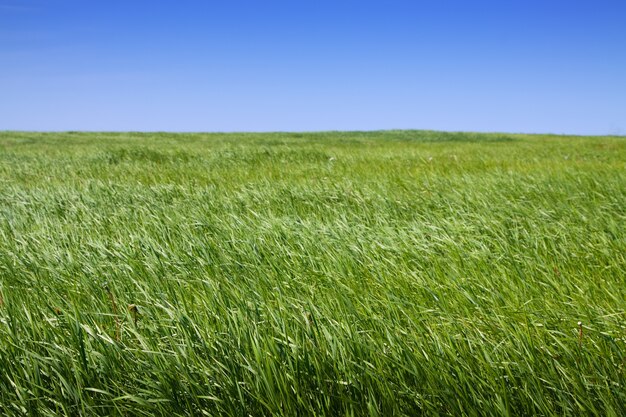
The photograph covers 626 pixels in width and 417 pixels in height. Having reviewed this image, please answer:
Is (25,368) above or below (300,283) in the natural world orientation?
below

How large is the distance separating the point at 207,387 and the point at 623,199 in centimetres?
444

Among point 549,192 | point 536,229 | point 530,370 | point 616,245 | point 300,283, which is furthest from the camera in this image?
point 549,192

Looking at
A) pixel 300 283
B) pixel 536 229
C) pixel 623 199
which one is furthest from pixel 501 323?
pixel 623 199

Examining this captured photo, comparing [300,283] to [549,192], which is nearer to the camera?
[300,283]

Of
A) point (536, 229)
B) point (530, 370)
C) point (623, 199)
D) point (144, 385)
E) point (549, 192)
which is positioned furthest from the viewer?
point (549, 192)

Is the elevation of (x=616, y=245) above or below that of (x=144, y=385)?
above

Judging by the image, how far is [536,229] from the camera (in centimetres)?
337

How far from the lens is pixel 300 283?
2.20m

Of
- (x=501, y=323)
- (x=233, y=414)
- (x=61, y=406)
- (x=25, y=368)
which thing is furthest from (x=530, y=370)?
(x=25, y=368)

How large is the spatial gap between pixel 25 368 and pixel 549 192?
483 centimetres

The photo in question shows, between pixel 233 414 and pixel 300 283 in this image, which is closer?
pixel 233 414

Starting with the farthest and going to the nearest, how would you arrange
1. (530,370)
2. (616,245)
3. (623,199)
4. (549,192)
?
(549,192)
(623,199)
(616,245)
(530,370)

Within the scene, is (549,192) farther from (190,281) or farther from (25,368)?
(25,368)

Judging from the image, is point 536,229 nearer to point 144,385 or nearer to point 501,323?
point 501,323
